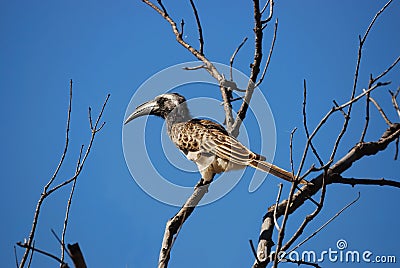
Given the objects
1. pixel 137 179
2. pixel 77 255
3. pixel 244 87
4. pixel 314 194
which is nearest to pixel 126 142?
pixel 137 179

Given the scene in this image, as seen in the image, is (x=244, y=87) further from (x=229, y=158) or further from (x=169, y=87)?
(x=169, y=87)

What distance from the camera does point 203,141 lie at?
16.9 feet

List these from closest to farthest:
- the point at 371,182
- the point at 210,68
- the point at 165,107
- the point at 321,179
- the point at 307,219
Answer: the point at 307,219
the point at 321,179
the point at 371,182
the point at 210,68
the point at 165,107

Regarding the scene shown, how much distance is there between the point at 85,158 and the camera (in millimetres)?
3654

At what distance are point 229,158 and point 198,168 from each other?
1.40 ft

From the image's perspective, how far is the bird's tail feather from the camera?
4514 millimetres

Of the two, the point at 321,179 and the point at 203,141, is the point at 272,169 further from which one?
the point at 321,179

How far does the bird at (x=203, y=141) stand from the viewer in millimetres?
4746

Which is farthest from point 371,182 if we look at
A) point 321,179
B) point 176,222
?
point 176,222

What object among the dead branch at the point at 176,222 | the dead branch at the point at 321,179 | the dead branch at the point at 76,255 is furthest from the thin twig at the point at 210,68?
the dead branch at the point at 76,255

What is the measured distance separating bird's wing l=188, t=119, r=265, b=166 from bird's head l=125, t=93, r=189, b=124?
24.3 inches

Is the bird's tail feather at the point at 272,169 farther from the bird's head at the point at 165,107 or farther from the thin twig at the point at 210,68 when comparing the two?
the bird's head at the point at 165,107

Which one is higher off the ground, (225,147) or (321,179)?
(225,147)

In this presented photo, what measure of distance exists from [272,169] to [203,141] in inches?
31.8
